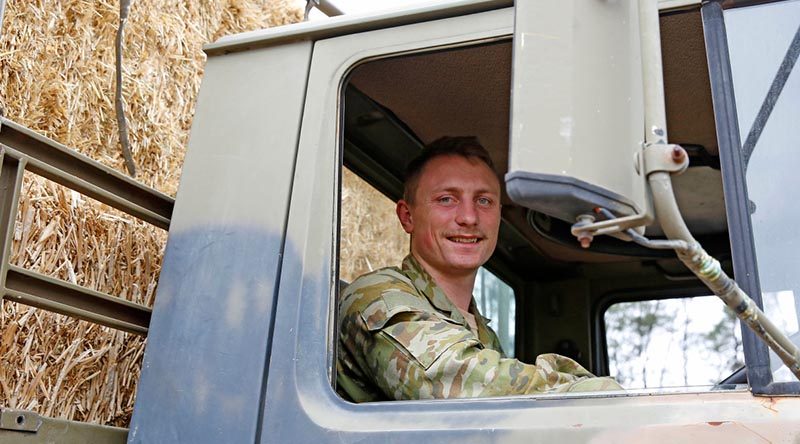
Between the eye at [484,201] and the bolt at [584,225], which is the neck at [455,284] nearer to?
the eye at [484,201]

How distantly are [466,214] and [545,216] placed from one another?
72 cm

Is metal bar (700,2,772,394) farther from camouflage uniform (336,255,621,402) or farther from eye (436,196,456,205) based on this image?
eye (436,196,456,205)

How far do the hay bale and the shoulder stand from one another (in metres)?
0.62

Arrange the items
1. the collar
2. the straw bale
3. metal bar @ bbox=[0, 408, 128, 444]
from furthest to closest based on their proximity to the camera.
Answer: the straw bale < the collar < metal bar @ bbox=[0, 408, 128, 444]

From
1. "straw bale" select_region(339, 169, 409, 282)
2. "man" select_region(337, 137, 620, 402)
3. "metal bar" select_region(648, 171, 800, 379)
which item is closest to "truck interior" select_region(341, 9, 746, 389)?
"man" select_region(337, 137, 620, 402)

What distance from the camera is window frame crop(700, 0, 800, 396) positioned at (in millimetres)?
1591

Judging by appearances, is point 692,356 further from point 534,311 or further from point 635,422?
point 635,422

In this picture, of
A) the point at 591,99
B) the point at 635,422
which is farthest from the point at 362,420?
the point at 591,99

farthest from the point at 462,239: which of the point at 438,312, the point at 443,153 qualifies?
the point at 438,312

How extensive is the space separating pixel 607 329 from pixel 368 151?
1.27 metres

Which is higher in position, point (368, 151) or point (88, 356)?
point (368, 151)

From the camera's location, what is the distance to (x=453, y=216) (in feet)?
9.07

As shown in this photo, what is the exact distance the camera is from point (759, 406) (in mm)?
1563

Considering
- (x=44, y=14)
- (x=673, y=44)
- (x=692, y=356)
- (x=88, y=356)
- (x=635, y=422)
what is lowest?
(x=635, y=422)
